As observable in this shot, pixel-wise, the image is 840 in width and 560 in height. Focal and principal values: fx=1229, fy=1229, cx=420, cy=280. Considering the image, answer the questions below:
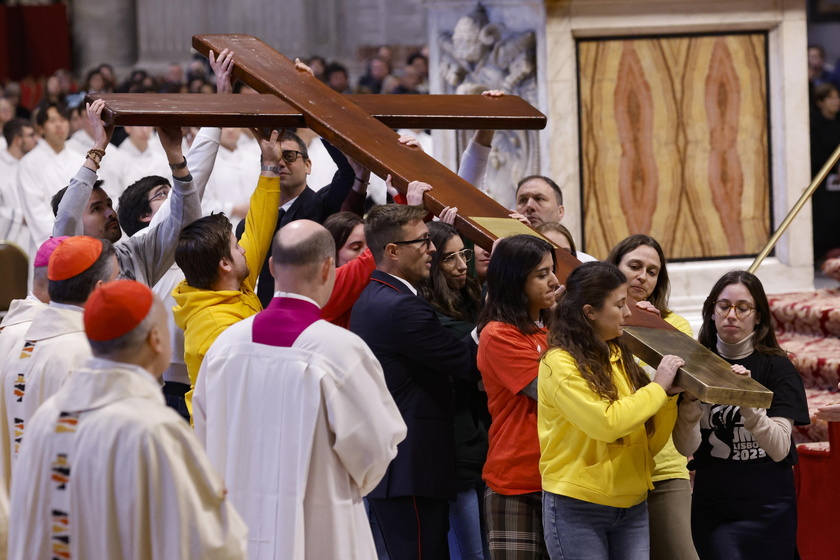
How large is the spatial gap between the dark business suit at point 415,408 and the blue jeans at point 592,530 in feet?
1.66

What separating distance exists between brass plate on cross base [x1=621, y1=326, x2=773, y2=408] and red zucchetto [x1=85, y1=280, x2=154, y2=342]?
155cm

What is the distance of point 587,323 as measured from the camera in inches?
145

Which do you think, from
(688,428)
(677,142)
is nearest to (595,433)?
(688,428)

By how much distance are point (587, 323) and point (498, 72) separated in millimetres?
3305

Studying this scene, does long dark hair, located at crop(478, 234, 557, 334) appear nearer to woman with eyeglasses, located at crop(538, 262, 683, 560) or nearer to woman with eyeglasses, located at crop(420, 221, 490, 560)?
woman with eyeglasses, located at crop(538, 262, 683, 560)

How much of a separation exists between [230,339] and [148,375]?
690 millimetres

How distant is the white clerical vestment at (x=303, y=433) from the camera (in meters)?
3.35

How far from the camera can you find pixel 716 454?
4.07 metres

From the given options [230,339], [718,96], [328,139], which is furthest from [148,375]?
[718,96]

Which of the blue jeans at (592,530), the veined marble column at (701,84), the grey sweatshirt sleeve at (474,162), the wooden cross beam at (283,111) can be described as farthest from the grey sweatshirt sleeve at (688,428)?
the veined marble column at (701,84)

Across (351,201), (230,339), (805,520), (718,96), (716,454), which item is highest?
(718,96)

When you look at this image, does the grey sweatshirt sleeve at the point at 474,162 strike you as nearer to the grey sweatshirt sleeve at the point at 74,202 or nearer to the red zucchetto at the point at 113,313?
the grey sweatshirt sleeve at the point at 74,202

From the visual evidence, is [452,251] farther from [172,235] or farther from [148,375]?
[148,375]

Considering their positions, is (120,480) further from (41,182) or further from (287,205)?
(41,182)
